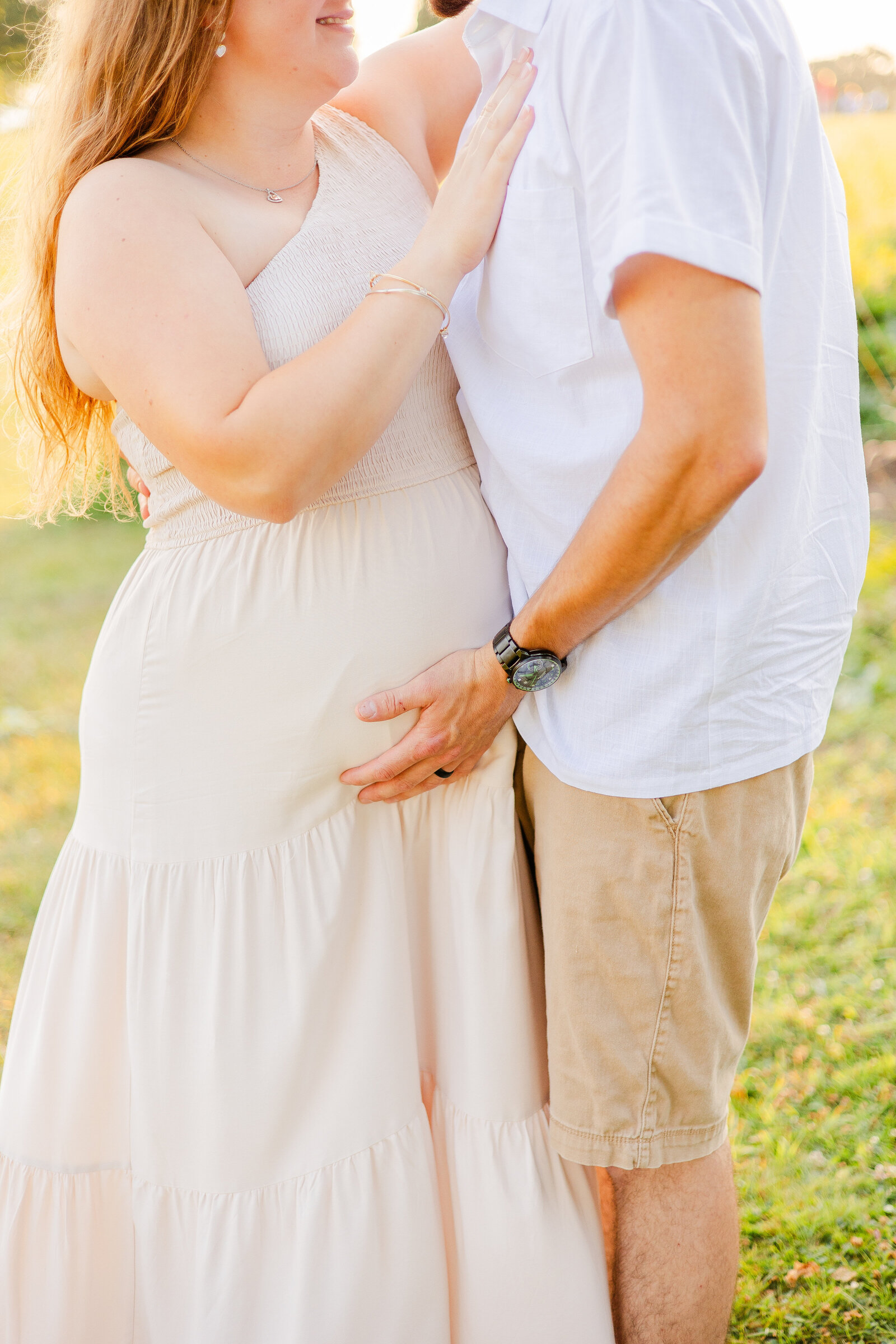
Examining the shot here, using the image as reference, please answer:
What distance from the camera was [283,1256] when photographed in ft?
5.58

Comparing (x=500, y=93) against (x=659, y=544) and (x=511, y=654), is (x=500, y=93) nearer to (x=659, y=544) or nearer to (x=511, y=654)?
(x=659, y=544)

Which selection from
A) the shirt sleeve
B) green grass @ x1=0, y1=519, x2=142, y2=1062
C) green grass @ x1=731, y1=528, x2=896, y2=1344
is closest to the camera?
the shirt sleeve

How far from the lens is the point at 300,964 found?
164cm

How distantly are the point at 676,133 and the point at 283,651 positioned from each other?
0.82 m

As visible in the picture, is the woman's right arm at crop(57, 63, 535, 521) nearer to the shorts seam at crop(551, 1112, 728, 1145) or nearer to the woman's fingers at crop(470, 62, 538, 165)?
the woman's fingers at crop(470, 62, 538, 165)

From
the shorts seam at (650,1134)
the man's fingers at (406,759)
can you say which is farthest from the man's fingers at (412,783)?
the shorts seam at (650,1134)

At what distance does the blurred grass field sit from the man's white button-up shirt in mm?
1061

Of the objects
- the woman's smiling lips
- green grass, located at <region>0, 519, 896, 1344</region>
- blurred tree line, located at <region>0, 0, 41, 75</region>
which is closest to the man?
the woman's smiling lips

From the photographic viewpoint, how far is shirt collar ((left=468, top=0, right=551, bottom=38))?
1.30 meters

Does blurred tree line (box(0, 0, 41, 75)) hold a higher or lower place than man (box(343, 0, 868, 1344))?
higher

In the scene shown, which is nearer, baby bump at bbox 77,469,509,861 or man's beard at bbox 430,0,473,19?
baby bump at bbox 77,469,509,861


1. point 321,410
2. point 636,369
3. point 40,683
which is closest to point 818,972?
point 636,369

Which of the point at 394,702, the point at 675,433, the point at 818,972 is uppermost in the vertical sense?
the point at 675,433

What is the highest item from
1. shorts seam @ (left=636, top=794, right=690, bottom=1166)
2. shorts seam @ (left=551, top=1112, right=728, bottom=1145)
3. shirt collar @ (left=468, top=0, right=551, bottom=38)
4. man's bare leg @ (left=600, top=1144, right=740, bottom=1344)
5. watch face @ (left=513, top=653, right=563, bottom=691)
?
shirt collar @ (left=468, top=0, right=551, bottom=38)
